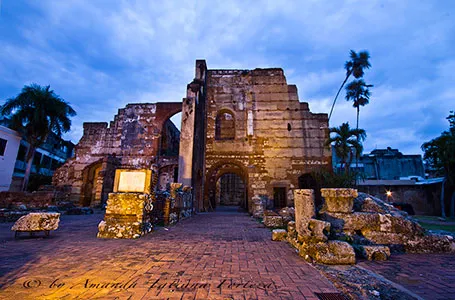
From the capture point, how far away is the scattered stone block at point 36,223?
532 centimetres

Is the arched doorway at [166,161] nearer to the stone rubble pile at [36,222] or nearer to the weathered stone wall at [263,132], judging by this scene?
the weathered stone wall at [263,132]

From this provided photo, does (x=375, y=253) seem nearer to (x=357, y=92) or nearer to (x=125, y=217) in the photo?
(x=125, y=217)

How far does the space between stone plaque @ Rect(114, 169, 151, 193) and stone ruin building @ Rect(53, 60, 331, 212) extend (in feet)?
24.3

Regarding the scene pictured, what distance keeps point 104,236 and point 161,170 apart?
13226 millimetres

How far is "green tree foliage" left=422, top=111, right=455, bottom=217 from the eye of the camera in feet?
52.5

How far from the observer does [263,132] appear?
17.0m

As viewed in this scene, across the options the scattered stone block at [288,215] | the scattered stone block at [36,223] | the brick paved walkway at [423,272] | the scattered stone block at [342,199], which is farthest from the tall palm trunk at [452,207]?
the scattered stone block at [36,223]

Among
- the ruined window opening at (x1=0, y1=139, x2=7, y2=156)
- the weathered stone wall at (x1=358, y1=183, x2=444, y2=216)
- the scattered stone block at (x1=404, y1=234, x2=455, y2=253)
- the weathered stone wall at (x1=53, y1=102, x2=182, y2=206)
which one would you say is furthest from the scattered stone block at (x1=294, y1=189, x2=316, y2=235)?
the ruined window opening at (x1=0, y1=139, x2=7, y2=156)

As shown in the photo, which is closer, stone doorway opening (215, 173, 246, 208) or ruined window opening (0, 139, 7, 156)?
ruined window opening (0, 139, 7, 156)

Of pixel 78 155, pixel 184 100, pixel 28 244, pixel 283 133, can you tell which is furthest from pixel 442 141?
pixel 78 155

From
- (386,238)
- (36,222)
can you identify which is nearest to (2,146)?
(36,222)

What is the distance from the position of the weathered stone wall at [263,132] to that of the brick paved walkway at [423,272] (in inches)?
454

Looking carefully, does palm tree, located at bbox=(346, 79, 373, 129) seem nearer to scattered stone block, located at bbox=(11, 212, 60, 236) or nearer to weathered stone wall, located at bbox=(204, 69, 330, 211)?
weathered stone wall, located at bbox=(204, 69, 330, 211)

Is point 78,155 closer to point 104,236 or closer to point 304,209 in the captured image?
point 104,236
